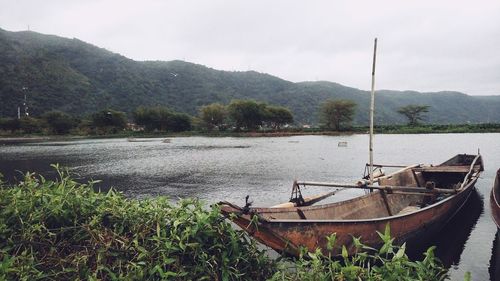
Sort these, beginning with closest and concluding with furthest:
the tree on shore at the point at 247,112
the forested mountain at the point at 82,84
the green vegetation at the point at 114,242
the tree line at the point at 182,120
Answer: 1. the green vegetation at the point at 114,242
2. the tree line at the point at 182,120
3. the tree on shore at the point at 247,112
4. the forested mountain at the point at 82,84

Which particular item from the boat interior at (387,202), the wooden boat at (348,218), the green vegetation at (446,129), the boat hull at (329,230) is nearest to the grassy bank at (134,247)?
the wooden boat at (348,218)

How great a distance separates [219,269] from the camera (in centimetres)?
454

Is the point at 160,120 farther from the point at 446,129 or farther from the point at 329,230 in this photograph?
the point at 329,230

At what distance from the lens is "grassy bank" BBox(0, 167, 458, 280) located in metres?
4.12

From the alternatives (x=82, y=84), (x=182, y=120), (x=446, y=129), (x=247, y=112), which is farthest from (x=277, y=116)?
(x=82, y=84)

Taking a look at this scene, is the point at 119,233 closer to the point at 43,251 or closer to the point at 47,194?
the point at 43,251

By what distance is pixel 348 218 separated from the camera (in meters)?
10.9

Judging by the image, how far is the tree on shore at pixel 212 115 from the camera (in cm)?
12362

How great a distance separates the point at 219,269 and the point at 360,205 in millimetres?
8143

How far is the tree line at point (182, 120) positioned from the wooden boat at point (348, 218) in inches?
4064

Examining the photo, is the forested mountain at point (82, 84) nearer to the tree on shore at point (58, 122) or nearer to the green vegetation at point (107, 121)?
the tree on shore at point (58, 122)

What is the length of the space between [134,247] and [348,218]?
7936 mm

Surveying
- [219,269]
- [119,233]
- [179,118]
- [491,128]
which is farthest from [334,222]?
[179,118]

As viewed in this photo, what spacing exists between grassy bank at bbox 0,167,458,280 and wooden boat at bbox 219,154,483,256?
2.22 ft
